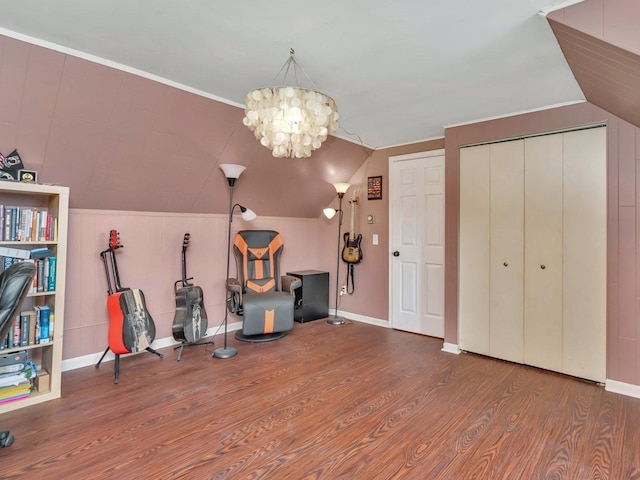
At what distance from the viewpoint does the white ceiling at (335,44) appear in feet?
5.88

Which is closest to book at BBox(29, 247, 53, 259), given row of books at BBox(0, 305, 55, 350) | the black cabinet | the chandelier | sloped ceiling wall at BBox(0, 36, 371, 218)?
row of books at BBox(0, 305, 55, 350)

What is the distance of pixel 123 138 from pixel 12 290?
143 centimetres

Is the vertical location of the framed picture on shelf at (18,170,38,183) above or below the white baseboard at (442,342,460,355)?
above

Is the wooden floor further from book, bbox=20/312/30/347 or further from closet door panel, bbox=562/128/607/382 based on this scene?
book, bbox=20/312/30/347

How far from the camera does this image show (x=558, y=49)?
2131 millimetres

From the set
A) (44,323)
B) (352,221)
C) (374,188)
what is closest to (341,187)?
(374,188)

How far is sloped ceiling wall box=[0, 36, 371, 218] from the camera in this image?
7.33 feet

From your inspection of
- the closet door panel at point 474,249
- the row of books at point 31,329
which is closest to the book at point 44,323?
the row of books at point 31,329

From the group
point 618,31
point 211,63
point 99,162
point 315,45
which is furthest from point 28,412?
point 618,31

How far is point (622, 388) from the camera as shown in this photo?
8.75 ft

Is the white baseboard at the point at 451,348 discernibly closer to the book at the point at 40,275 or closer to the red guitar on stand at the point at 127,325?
the red guitar on stand at the point at 127,325

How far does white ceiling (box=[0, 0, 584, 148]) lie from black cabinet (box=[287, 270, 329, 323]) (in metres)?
2.40

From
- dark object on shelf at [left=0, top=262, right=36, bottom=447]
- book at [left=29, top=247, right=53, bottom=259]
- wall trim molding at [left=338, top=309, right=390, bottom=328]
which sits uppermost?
book at [left=29, top=247, right=53, bottom=259]

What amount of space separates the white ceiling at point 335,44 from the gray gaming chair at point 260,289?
1.70m
